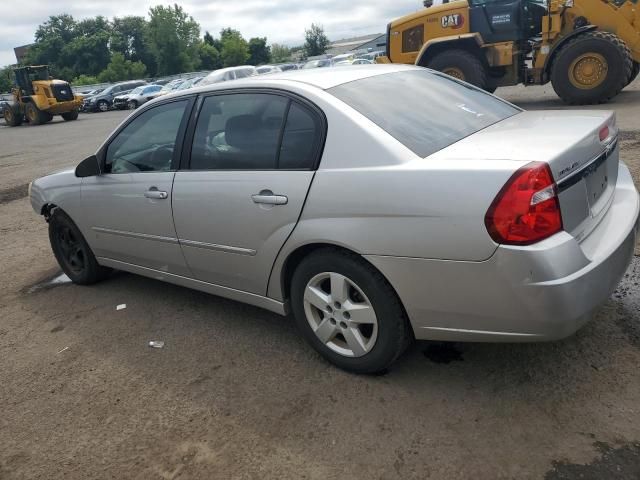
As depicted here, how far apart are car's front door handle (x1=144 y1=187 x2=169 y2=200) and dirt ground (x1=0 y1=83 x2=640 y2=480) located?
35.8 inches

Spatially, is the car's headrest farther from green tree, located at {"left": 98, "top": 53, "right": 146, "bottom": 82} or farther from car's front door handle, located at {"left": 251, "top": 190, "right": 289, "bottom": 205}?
green tree, located at {"left": 98, "top": 53, "right": 146, "bottom": 82}

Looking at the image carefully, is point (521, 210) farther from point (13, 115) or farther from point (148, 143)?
point (13, 115)

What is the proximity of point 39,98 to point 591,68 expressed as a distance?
2555 centimetres

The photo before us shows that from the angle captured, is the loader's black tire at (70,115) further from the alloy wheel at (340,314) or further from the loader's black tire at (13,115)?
the alloy wheel at (340,314)

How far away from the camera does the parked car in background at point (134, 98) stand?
3238 centimetres

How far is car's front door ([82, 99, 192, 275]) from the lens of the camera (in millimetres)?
3662

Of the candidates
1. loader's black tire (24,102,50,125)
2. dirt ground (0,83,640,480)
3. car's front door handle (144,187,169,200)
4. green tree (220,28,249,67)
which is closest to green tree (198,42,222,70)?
green tree (220,28,249,67)

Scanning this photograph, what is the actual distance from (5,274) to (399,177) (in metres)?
4.55

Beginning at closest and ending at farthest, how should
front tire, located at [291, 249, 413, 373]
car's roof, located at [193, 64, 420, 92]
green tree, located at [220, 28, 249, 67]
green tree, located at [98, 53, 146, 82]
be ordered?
front tire, located at [291, 249, 413, 373], car's roof, located at [193, 64, 420, 92], green tree, located at [98, 53, 146, 82], green tree, located at [220, 28, 249, 67]

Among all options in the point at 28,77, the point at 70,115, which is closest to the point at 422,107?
the point at 70,115

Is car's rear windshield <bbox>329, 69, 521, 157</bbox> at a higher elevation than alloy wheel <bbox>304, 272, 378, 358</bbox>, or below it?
higher

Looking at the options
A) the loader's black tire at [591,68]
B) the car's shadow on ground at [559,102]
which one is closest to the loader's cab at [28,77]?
the car's shadow on ground at [559,102]

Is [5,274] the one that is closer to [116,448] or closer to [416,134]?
[116,448]

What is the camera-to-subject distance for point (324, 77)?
3273 mm
